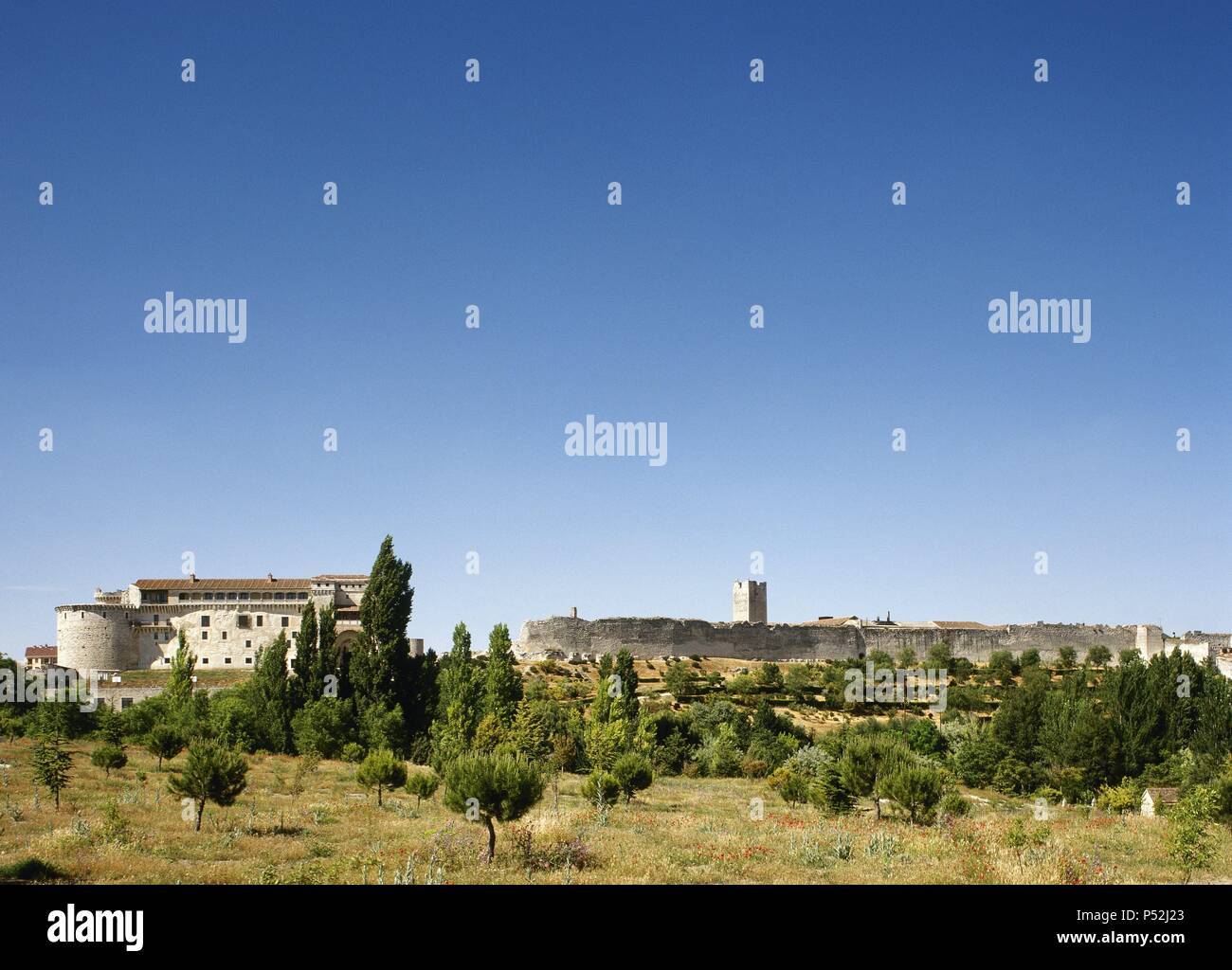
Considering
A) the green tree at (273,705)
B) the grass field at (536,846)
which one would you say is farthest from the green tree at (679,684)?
the grass field at (536,846)

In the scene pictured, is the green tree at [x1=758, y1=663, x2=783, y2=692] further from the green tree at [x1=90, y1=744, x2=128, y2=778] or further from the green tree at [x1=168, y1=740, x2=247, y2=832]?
the green tree at [x1=168, y1=740, x2=247, y2=832]

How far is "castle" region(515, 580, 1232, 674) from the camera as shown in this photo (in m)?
92.2

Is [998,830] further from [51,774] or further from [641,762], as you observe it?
[51,774]

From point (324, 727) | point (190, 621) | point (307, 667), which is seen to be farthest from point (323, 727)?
point (190, 621)

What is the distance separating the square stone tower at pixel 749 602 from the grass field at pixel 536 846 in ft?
269

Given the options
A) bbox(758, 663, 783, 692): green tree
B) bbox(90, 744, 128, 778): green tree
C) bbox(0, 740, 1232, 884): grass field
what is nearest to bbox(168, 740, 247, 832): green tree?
bbox(0, 740, 1232, 884): grass field

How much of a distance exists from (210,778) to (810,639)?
8211 centimetres

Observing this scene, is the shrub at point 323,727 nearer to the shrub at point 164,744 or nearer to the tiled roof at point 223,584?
the shrub at point 164,744

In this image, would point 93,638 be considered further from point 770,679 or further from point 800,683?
point 800,683

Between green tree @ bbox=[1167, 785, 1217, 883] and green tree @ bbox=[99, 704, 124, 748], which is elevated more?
green tree @ bbox=[1167, 785, 1217, 883]

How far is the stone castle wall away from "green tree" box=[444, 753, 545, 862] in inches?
2907

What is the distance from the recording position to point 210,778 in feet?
66.4
